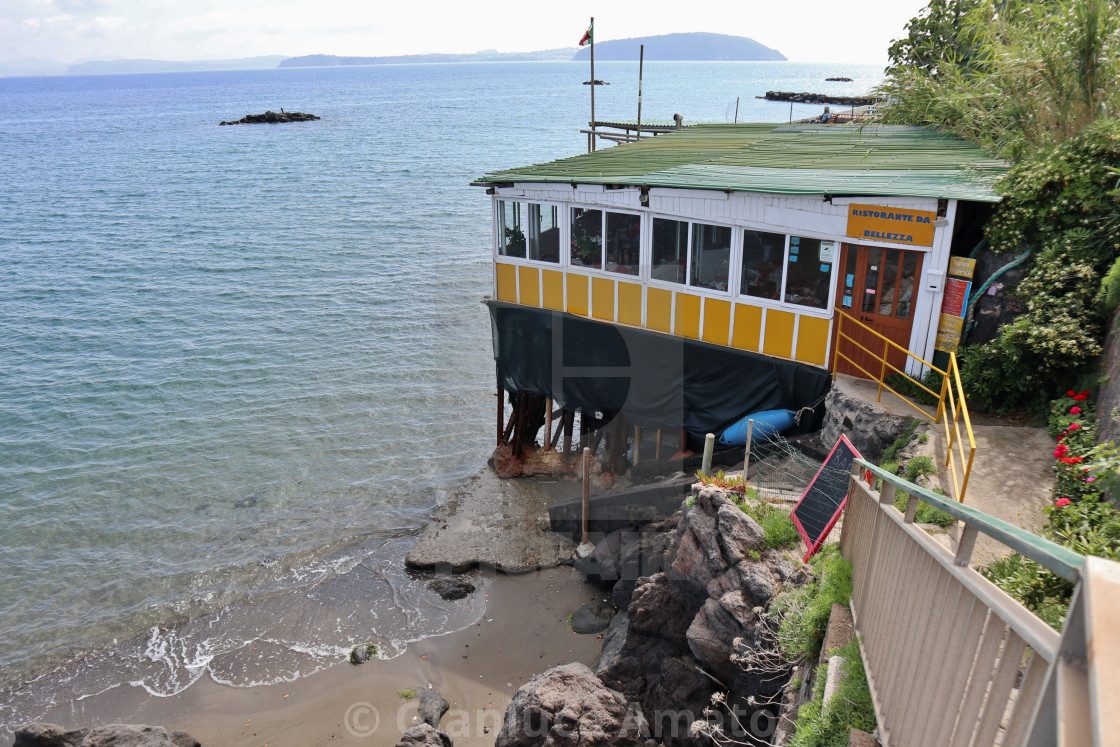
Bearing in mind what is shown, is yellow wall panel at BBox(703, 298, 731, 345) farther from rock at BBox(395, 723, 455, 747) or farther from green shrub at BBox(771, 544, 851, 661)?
rock at BBox(395, 723, 455, 747)

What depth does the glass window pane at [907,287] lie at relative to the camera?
11859mm

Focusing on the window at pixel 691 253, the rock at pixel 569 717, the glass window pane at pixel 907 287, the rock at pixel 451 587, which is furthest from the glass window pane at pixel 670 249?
the rock at pixel 569 717

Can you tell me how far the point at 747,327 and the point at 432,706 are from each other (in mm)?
8343

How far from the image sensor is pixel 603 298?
50.7 ft

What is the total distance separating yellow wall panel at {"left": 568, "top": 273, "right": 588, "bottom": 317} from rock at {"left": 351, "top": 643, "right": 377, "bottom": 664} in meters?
7.59

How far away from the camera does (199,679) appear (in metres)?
13.4

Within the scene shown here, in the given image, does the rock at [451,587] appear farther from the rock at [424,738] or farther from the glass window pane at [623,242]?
the glass window pane at [623,242]

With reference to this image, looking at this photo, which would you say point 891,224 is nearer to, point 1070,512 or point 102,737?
point 1070,512

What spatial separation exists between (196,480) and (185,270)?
22088 mm

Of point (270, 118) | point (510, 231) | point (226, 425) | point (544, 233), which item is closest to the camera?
point (544, 233)

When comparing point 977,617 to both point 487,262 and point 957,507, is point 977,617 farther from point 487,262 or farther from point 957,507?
point 487,262

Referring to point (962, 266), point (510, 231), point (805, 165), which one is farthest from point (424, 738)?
point (805, 165)

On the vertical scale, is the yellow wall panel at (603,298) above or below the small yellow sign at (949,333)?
below

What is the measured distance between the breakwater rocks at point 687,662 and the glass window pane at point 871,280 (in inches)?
164
